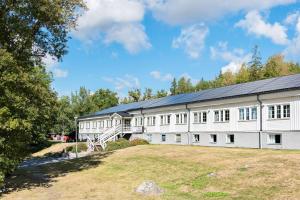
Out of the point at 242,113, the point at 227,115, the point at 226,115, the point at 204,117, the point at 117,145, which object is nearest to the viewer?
the point at 242,113

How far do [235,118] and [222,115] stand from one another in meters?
2.11

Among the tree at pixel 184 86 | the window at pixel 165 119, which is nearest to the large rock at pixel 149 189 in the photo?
the window at pixel 165 119

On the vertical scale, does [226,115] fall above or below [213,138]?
above

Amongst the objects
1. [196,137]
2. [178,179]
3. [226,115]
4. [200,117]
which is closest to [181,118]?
[196,137]

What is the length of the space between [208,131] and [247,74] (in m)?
41.9

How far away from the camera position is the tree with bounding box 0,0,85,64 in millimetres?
23984

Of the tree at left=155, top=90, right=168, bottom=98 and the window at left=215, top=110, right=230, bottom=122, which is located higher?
the tree at left=155, top=90, right=168, bottom=98

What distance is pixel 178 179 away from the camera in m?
23.7

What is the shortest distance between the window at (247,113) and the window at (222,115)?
191 cm

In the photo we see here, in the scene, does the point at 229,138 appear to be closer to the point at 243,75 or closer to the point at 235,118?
the point at 235,118

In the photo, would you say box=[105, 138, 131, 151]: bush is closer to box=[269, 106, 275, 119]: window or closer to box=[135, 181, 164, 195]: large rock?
box=[269, 106, 275, 119]: window

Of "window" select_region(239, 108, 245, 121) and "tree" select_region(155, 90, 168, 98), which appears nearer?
"window" select_region(239, 108, 245, 121)

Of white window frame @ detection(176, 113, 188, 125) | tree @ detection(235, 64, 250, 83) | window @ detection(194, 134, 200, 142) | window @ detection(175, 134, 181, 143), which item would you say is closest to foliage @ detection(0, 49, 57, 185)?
window @ detection(194, 134, 200, 142)

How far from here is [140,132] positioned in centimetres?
5756
